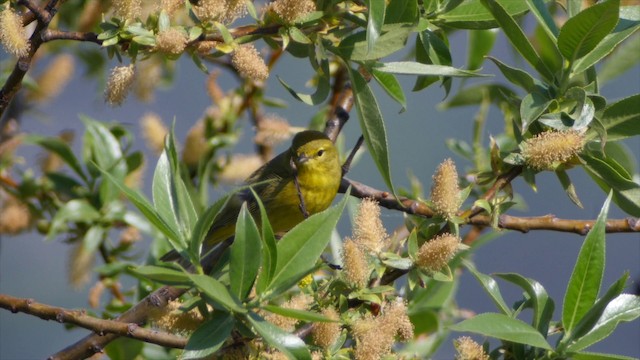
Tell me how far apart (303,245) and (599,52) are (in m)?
0.79

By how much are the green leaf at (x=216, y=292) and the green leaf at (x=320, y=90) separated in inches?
23.2

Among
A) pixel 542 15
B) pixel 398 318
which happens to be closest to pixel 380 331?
pixel 398 318

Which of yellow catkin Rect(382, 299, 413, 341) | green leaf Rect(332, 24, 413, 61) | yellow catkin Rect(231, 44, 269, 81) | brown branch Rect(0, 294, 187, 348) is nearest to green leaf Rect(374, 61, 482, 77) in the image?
green leaf Rect(332, 24, 413, 61)

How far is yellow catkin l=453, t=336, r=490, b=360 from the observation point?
1.57 meters

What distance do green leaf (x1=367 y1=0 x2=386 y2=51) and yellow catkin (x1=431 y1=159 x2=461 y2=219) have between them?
0.32m

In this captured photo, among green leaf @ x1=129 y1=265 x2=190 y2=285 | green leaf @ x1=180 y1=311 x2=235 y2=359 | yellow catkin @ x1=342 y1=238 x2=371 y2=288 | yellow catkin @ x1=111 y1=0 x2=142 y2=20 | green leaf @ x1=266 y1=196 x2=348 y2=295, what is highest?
yellow catkin @ x1=111 y1=0 x2=142 y2=20

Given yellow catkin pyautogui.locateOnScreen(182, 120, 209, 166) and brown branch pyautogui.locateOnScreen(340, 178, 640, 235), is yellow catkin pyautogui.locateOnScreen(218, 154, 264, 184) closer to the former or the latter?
yellow catkin pyautogui.locateOnScreen(182, 120, 209, 166)

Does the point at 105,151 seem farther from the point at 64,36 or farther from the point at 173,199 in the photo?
the point at 173,199

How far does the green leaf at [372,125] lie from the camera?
5.74 ft

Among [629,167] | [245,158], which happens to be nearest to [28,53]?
[629,167]

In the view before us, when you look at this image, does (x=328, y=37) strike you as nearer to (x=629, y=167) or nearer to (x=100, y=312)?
(x=629, y=167)

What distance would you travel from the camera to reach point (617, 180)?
186 cm

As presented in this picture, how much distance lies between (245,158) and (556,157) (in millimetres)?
1657

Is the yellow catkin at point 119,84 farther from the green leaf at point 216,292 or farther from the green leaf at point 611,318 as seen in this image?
the green leaf at point 611,318
